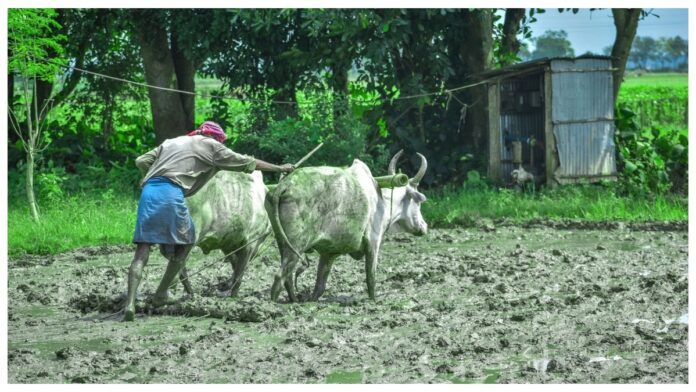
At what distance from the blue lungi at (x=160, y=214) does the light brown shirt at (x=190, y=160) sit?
7 cm

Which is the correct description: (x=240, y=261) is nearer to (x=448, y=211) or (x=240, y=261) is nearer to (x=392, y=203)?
(x=392, y=203)

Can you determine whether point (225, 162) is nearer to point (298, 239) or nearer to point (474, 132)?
point (298, 239)

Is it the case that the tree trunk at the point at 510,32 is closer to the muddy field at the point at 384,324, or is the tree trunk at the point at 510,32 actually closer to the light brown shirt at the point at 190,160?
the muddy field at the point at 384,324

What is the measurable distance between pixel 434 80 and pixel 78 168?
18.2 feet

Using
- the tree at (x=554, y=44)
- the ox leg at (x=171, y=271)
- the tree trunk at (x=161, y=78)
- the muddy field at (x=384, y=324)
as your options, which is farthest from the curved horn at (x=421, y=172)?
the tree at (x=554, y=44)

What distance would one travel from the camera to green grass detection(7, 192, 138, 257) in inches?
491

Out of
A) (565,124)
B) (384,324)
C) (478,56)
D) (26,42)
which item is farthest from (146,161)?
(478,56)

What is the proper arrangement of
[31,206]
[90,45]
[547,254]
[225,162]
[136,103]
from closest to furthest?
[225,162] → [547,254] → [31,206] → [90,45] → [136,103]

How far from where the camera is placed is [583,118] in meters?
16.2

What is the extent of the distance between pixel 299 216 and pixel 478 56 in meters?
8.84

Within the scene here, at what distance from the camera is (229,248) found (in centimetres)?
954

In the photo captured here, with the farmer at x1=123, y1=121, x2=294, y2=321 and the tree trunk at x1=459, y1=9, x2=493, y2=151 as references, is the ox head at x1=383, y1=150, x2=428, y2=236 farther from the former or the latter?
the tree trunk at x1=459, y1=9, x2=493, y2=151

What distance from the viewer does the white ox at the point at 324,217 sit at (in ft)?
28.9
